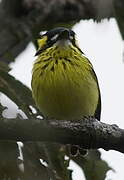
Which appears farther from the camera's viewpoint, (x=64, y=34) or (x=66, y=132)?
(x=64, y=34)

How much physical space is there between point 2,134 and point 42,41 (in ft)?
7.46

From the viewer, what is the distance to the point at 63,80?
3.75 m

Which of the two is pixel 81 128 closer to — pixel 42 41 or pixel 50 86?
pixel 50 86

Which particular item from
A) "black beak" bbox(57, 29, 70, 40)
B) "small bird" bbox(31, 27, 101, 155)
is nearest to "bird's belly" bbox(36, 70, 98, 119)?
"small bird" bbox(31, 27, 101, 155)

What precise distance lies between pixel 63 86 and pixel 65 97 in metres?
0.08

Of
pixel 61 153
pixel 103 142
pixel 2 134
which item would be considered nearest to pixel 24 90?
pixel 61 153

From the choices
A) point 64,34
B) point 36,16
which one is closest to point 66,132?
point 64,34

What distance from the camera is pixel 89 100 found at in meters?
3.91

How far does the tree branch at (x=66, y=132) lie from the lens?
2.28m

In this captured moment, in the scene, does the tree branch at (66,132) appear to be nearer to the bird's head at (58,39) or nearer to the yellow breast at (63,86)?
the yellow breast at (63,86)

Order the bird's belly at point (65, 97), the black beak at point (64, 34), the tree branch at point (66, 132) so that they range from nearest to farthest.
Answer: the tree branch at point (66, 132)
the bird's belly at point (65, 97)
the black beak at point (64, 34)

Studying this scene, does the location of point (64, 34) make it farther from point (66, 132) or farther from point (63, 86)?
point (66, 132)

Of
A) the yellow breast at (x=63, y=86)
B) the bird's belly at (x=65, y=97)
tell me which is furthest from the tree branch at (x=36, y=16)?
the bird's belly at (x=65, y=97)

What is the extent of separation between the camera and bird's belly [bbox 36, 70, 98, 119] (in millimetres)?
3717
